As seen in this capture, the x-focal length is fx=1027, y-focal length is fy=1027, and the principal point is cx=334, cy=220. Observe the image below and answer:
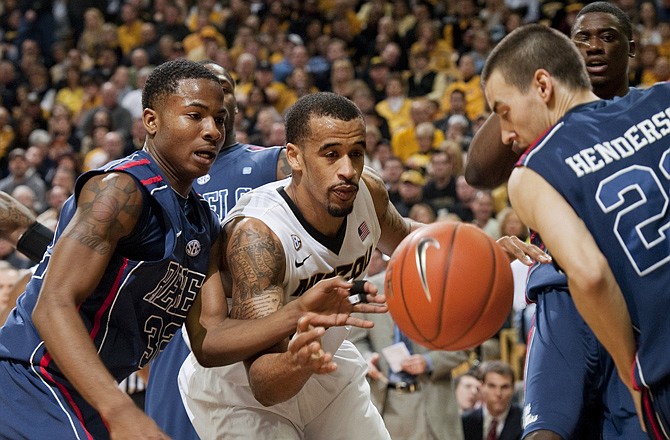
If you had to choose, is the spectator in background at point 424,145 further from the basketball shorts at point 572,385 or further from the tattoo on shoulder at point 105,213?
the tattoo on shoulder at point 105,213

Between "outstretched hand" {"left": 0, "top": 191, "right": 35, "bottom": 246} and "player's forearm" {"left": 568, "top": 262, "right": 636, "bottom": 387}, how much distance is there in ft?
8.27

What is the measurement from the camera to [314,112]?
409 centimetres

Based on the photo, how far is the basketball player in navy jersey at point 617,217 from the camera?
2984 mm

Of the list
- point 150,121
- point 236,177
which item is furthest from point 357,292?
point 236,177

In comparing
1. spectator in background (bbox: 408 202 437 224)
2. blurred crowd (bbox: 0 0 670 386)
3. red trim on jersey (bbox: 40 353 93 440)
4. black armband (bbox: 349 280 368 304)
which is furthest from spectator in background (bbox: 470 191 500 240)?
red trim on jersey (bbox: 40 353 93 440)

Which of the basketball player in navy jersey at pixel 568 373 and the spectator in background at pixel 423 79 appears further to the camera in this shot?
the spectator in background at pixel 423 79

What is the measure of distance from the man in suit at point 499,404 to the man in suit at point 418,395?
0.73 ft

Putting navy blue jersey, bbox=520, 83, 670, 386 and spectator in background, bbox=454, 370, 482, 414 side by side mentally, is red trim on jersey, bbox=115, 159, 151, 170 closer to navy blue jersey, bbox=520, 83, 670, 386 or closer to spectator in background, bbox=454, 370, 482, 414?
navy blue jersey, bbox=520, 83, 670, 386

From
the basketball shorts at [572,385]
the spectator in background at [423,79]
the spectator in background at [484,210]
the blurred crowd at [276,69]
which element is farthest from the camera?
the spectator in background at [423,79]

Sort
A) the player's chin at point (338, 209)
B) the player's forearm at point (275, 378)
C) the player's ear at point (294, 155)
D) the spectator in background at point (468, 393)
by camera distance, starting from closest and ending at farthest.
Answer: the player's forearm at point (275, 378), the player's chin at point (338, 209), the player's ear at point (294, 155), the spectator in background at point (468, 393)

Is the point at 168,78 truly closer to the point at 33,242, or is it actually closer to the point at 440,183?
the point at 33,242

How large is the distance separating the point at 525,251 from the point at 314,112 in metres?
0.99

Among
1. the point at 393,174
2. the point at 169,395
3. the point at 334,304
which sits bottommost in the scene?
the point at 393,174

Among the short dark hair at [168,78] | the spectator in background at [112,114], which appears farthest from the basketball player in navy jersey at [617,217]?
the spectator in background at [112,114]
